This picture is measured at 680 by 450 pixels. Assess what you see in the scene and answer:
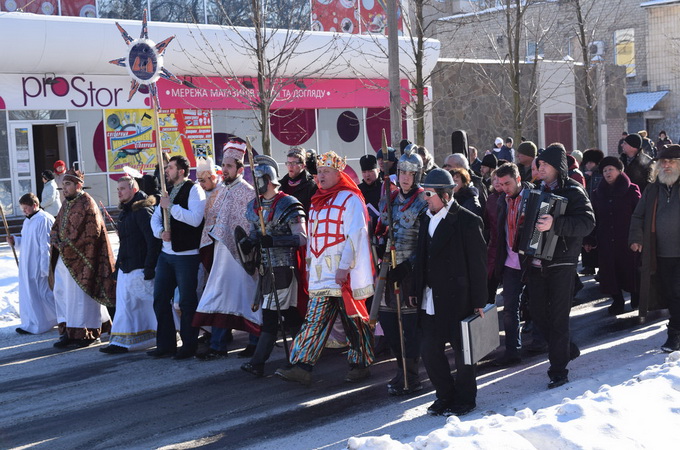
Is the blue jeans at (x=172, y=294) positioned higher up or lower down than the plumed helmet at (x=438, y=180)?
lower down

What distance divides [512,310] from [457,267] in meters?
2.06

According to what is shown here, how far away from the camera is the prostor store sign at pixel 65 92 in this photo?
19797 millimetres

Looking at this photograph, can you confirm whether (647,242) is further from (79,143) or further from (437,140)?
(437,140)

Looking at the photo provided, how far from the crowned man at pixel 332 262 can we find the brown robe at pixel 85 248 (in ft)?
11.3

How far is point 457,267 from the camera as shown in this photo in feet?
21.0

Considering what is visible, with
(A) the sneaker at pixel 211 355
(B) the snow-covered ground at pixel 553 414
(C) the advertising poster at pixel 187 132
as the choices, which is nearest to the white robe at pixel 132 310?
(A) the sneaker at pixel 211 355

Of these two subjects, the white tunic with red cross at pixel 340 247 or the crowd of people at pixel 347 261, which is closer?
the crowd of people at pixel 347 261

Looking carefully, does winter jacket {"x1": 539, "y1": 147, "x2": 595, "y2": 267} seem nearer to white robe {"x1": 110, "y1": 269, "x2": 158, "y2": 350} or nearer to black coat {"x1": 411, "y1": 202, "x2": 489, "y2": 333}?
black coat {"x1": 411, "y1": 202, "x2": 489, "y2": 333}

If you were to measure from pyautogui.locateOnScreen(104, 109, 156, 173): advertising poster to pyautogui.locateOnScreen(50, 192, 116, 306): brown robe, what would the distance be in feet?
38.7

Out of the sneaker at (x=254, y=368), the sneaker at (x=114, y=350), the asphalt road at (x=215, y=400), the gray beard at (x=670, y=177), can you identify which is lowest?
the asphalt road at (x=215, y=400)

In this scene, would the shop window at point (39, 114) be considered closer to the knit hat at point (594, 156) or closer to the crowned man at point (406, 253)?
the knit hat at point (594, 156)

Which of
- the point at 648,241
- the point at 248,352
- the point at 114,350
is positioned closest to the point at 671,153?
the point at 648,241

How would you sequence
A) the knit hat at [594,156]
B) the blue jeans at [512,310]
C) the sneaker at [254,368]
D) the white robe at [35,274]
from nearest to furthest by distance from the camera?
the sneaker at [254,368] → the blue jeans at [512,310] → the white robe at [35,274] → the knit hat at [594,156]

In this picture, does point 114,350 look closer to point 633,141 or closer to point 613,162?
point 613,162
